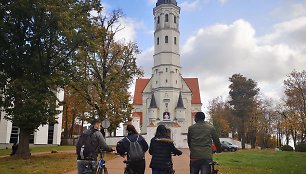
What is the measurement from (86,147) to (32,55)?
17201 mm

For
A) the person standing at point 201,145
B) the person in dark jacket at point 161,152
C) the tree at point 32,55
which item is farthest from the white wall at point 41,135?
the person standing at point 201,145

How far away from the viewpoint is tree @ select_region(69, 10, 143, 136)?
97.8 feet

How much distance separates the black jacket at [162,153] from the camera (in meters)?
7.32

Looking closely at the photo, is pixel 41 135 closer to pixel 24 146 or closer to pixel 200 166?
pixel 24 146

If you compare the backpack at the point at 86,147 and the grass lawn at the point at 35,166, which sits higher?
the backpack at the point at 86,147

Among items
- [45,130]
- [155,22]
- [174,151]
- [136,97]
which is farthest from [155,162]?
[136,97]

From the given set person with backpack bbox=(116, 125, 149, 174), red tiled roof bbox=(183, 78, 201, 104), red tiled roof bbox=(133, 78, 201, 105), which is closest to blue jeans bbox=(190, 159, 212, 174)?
person with backpack bbox=(116, 125, 149, 174)

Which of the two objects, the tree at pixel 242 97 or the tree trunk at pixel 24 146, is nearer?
the tree trunk at pixel 24 146

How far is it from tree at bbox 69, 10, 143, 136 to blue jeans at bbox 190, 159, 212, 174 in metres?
20.6

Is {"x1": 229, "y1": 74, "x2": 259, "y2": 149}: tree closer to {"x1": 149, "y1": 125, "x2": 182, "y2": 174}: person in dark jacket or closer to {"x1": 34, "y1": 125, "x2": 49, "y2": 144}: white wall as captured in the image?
{"x1": 34, "y1": 125, "x2": 49, "y2": 144}: white wall

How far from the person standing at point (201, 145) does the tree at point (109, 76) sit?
20482mm

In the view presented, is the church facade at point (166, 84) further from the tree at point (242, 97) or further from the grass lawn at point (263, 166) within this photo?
the grass lawn at point (263, 166)

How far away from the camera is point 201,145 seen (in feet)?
24.0

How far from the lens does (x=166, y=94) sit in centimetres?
6284
